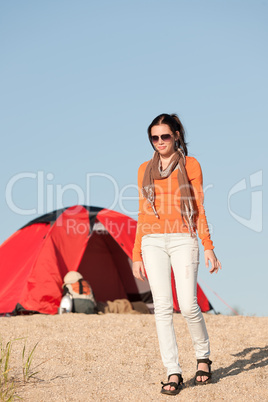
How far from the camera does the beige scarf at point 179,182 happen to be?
12.1ft

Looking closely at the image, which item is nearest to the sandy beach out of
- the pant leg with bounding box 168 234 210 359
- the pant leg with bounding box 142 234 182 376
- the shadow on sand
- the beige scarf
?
the shadow on sand

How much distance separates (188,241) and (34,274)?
5.38 metres

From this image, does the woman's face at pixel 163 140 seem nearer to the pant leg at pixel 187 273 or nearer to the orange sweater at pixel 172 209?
the orange sweater at pixel 172 209

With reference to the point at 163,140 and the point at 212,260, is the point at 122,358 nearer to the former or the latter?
the point at 212,260

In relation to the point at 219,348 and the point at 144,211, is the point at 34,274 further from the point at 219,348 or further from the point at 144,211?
the point at 144,211

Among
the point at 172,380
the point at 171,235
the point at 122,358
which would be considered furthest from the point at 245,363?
the point at 171,235

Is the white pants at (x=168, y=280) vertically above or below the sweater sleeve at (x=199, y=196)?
below

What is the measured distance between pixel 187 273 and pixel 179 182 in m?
0.61

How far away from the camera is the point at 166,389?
3.64 metres

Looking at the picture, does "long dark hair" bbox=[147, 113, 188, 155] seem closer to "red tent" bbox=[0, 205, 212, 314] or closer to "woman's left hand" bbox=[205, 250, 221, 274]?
"woman's left hand" bbox=[205, 250, 221, 274]

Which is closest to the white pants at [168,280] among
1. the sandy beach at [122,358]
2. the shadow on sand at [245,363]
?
the sandy beach at [122,358]

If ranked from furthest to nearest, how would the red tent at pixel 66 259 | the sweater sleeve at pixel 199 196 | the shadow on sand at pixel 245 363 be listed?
the red tent at pixel 66 259 < the shadow on sand at pixel 245 363 < the sweater sleeve at pixel 199 196

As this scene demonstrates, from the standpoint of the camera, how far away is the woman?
11.9ft

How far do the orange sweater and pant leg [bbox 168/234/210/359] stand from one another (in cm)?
8
